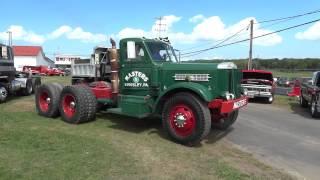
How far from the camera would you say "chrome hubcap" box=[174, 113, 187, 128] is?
32.7ft

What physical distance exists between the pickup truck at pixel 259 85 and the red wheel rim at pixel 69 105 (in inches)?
421

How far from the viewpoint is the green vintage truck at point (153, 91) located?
32.6ft

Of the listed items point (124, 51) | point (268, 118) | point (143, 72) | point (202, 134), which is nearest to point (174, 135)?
point (202, 134)

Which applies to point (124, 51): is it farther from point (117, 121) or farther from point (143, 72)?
point (117, 121)

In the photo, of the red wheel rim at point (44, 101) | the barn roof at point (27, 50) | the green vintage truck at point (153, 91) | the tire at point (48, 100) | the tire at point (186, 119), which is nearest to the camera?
the tire at point (186, 119)

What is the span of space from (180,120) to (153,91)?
4.43 ft

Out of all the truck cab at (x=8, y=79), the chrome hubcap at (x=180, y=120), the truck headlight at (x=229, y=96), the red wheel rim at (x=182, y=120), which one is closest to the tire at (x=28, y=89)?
the truck cab at (x=8, y=79)

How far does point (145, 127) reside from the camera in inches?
472

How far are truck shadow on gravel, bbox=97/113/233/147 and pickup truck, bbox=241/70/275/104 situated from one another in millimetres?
9463

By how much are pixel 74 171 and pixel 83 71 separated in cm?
702

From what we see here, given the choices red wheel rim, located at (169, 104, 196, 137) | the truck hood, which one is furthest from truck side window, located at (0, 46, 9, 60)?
red wheel rim, located at (169, 104, 196, 137)

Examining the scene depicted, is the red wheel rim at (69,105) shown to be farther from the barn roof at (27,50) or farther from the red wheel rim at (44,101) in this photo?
the barn roof at (27,50)

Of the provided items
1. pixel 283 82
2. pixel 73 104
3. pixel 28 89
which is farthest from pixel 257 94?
pixel 283 82

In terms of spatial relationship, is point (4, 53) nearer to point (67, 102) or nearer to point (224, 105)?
point (67, 102)
